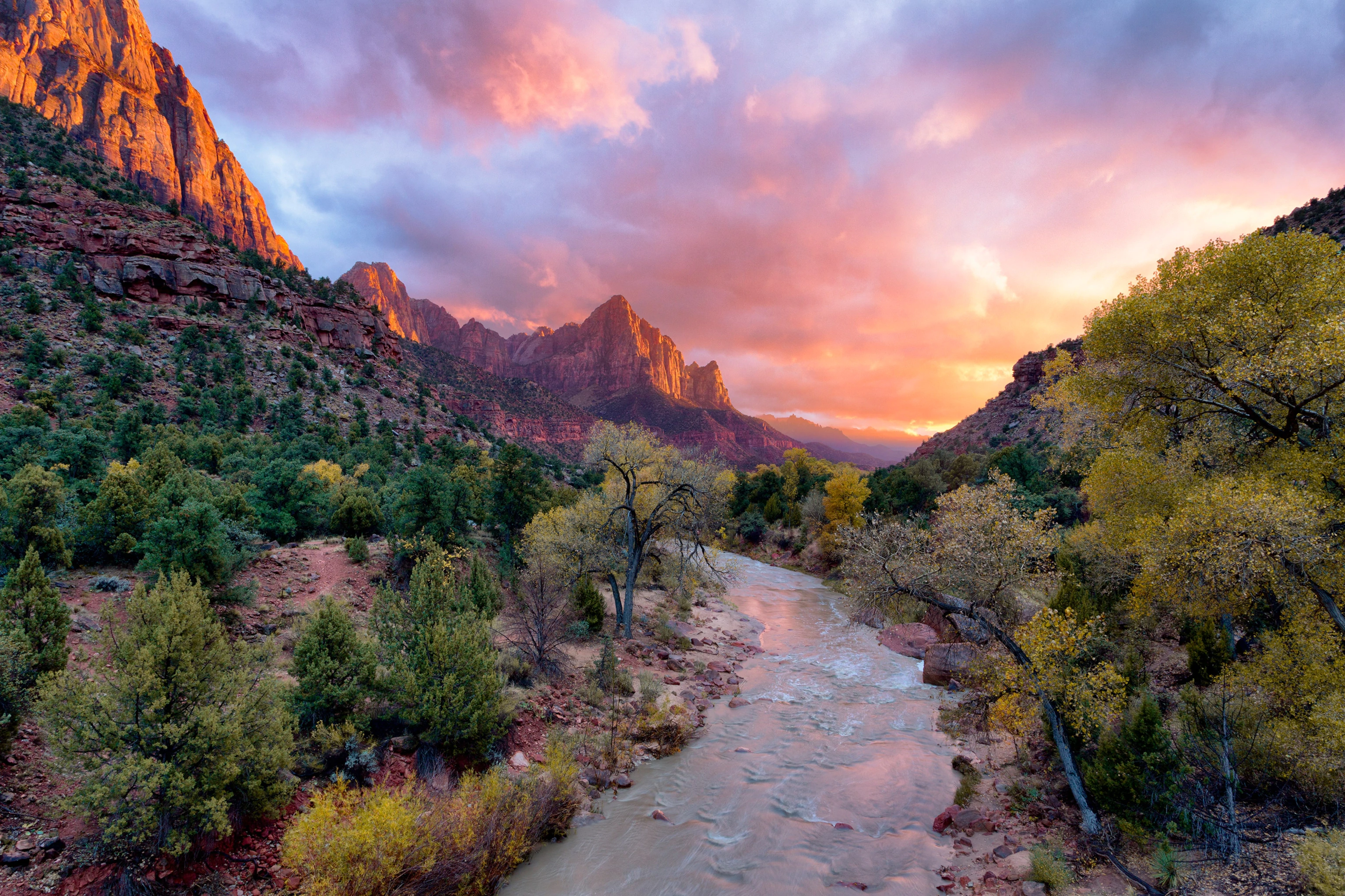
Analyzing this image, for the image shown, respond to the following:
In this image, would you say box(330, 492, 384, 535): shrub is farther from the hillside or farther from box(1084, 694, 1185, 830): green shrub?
the hillside

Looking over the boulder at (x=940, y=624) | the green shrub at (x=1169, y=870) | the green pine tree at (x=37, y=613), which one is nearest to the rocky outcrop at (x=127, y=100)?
the green pine tree at (x=37, y=613)

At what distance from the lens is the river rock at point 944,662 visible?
51.1 ft

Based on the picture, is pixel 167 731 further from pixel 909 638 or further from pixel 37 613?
pixel 909 638

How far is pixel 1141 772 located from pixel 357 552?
20.7 m

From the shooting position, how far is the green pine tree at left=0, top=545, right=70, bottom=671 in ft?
23.3

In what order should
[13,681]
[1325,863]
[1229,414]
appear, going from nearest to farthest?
1. [1325,863]
2. [13,681]
3. [1229,414]

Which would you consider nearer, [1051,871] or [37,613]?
[1051,871]

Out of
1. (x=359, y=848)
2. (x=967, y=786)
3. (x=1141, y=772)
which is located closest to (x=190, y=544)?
(x=359, y=848)

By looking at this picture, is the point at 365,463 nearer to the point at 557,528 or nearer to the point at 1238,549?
the point at 557,528

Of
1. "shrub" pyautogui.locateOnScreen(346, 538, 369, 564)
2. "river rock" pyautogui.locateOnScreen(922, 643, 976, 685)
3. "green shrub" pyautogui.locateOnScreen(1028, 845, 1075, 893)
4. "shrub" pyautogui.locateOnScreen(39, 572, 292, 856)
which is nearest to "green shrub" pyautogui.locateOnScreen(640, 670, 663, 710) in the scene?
"shrub" pyautogui.locateOnScreen(39, 572, 292, 856)

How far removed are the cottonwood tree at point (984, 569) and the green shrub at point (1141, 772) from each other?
1.39ft

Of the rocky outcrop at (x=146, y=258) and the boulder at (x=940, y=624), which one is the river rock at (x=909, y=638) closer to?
the boulder at (x=940, y=624)

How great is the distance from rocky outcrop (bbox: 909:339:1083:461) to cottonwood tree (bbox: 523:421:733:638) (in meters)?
44.5

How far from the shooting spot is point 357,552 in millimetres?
16828
